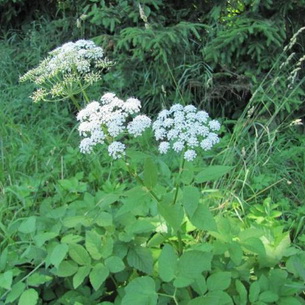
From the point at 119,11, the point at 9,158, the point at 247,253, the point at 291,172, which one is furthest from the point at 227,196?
the point at 119,11

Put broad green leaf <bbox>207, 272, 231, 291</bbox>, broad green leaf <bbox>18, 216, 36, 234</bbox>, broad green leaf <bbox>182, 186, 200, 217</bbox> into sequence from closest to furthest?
broad green leaf <bbox>182, 186, 200, 217</bbox>, broad green leaf <bbox>207, 272, 231, 291</bbox>, broad green leaf <bbox>18, 216, 36, 234</bbox>

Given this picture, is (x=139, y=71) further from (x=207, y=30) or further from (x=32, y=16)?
(x=32, y=16)

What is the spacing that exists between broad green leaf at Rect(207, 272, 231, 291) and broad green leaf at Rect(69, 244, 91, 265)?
47 centimetres

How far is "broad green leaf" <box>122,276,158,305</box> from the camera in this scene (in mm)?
1891

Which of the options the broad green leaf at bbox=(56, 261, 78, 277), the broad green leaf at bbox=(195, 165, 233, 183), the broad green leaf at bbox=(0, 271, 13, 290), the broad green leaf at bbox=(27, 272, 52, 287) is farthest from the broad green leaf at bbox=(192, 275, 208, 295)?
the broad green leaf at bbox=(0, 271, 13, 290)

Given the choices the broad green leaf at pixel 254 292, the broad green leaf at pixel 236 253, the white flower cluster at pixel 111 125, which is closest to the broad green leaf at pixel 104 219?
the white flower cluster at pixel 111 125

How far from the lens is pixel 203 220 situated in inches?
76.2

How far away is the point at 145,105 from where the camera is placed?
457cm

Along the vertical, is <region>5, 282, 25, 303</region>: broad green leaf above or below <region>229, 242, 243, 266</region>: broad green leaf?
below

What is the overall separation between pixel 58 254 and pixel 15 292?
9.2 inches

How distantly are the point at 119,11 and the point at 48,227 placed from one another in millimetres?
2852

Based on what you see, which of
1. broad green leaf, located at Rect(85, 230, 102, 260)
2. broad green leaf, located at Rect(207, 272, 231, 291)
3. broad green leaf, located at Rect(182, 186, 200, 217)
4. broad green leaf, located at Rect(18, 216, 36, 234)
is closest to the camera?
broad green leaf, located at Rect(182, 186, 200, 217)

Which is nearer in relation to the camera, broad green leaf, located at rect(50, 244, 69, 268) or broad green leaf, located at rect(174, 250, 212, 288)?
broad green leaf, located at rect(174, 250, 212, 288)

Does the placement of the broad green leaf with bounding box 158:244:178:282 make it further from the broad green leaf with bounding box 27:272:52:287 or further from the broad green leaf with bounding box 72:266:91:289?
the broad green leaf with bounding box 27:272:52:287
